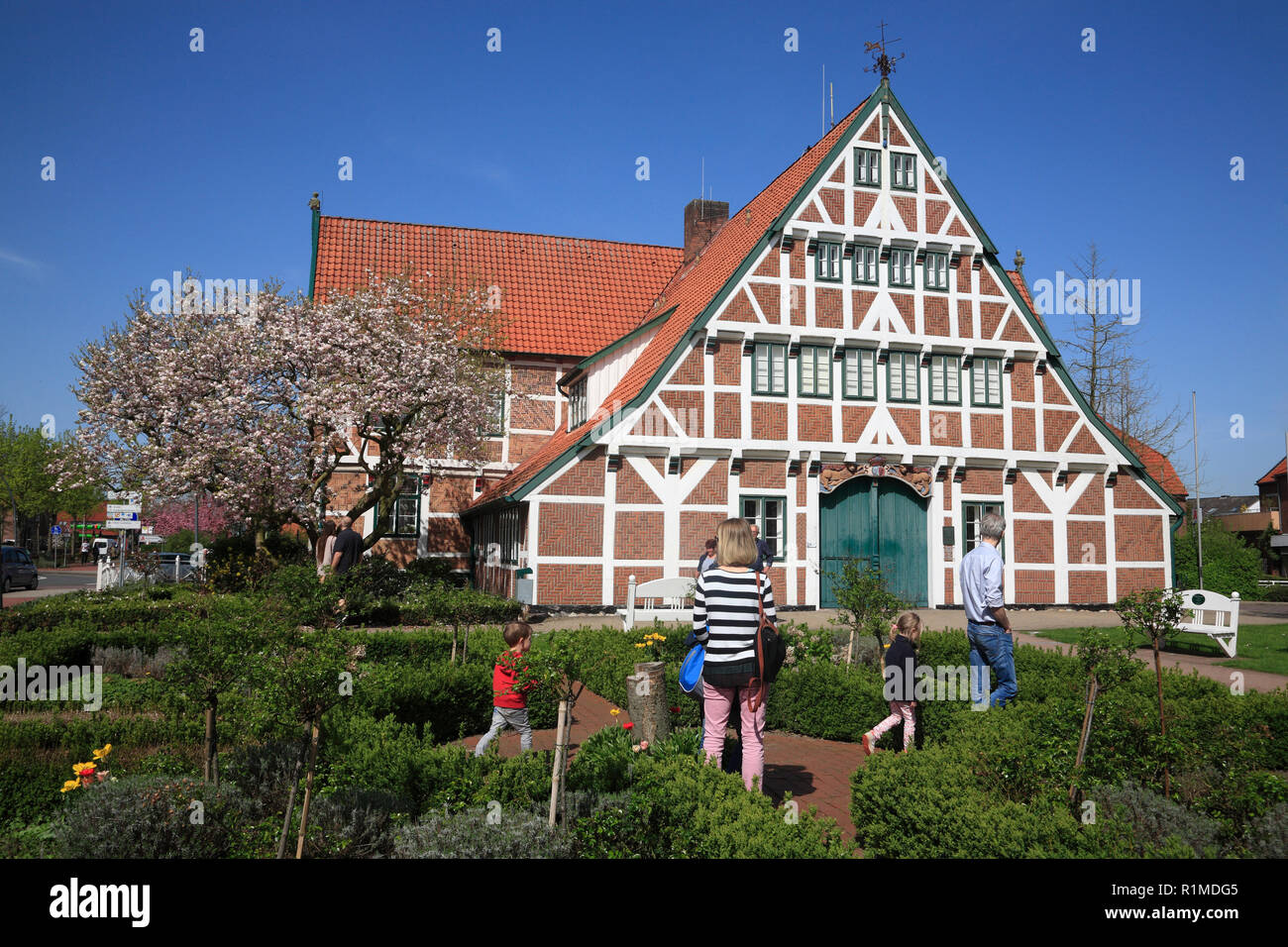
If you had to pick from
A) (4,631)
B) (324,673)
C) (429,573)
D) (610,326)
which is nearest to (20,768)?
(324,673)

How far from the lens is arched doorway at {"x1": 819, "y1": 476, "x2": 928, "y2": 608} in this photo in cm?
2064

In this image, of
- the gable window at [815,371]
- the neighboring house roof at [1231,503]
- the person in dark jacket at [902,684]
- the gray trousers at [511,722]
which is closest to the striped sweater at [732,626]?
the gray trousers at [511,722]

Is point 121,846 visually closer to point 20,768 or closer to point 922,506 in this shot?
point 20,768

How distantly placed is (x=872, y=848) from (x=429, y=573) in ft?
65.4

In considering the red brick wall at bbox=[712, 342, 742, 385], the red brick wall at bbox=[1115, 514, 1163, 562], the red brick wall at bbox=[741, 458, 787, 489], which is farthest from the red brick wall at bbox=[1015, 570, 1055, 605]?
the red brick wall at bbox=[712, 342, 742, 385]

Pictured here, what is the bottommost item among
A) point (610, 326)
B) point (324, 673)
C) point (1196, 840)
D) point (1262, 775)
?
point (1196, 840)

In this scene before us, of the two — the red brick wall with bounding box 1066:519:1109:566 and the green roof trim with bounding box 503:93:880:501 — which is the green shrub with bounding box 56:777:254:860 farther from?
the red brick wall with bounding box 1066:519:1109:566

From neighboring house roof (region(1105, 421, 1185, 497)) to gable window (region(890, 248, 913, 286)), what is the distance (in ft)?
40.8

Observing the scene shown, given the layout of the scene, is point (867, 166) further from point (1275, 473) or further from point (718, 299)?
point (1275, 473)

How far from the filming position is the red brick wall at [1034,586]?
21.3 meters

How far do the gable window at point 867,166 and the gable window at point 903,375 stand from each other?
436 cm

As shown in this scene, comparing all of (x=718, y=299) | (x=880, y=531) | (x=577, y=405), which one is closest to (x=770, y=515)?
(x=880, y=531)
